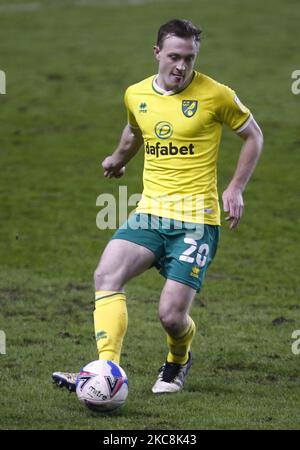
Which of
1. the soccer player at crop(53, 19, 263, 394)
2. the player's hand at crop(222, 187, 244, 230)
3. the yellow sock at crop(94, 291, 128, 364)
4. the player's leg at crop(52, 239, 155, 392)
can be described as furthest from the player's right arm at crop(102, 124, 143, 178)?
the yellow sock at crop(94, 291, 128, 364)

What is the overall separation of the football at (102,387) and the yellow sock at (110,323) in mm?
139

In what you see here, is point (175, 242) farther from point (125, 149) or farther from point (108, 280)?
point (125, 149)

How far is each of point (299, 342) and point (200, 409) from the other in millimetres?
2244

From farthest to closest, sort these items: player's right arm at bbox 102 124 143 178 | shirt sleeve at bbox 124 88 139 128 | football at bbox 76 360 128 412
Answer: player's right arm at bbox 102 124 143 178
shirt sleeve at bbox 124 88 139 128
football at bbox 76 360 128 412

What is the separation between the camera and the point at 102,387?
263 inches

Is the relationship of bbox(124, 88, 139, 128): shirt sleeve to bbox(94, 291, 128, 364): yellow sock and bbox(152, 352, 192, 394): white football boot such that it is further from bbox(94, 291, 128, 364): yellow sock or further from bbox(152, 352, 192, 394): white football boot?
bbox(152, 352, 192, 394): white football boot

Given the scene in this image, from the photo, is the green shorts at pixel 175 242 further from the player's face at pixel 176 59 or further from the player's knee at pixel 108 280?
the player's face at pixel 176 59

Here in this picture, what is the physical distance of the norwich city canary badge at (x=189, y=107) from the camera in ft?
24.2

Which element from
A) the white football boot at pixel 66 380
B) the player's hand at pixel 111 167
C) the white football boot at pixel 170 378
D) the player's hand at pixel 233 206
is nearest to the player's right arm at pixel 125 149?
the player's hand at pixel 111 167

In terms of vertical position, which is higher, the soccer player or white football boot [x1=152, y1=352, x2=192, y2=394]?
the soccer player

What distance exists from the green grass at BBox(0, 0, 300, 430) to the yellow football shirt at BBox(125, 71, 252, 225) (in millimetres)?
1299

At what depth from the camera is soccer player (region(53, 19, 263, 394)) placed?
23.7 ft

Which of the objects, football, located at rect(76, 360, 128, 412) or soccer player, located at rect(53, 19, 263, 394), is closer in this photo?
football, located at rect(76, 360, 128, 412)

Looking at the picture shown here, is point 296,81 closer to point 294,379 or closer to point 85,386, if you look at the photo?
point 294,379
